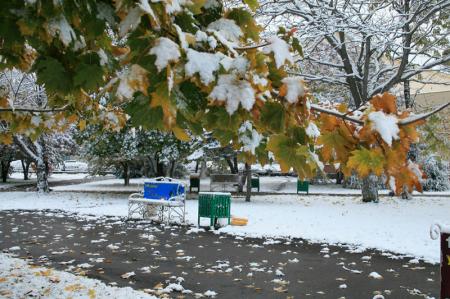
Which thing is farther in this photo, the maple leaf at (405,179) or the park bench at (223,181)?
the park bench at (223,181)

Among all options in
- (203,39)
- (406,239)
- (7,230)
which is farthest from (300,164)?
(7,230)

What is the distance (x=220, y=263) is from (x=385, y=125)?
5310mm

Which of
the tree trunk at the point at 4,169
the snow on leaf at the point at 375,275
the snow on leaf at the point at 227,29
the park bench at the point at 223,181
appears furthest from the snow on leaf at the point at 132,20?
the tree trunk at the point at 4,169

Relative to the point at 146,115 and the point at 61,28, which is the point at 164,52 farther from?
the point at 61,28

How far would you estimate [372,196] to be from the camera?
16062 mm

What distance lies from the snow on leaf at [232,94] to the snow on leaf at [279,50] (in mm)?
225

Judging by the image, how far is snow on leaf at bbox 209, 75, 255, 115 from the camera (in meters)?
2.10

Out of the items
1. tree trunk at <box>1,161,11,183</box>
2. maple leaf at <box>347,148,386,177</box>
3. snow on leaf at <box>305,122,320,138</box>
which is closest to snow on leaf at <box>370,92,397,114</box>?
maple leaf at <box>347,148,386,177</box>

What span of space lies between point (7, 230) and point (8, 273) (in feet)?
16.8

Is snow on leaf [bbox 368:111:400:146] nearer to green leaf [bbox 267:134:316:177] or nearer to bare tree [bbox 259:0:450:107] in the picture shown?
green leaf [bbox 267:134:316:177]

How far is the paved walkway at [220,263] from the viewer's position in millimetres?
5801

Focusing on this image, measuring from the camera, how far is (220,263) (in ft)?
23.5

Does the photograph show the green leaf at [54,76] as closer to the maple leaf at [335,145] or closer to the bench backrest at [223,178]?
the maple leaf at [335,145]

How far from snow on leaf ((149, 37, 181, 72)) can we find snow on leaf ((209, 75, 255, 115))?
10.9 inches
